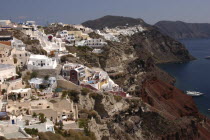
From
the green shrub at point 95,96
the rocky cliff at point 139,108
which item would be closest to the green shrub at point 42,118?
the rocky cliff at point 139,108

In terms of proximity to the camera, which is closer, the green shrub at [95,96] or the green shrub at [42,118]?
the green shrub at [42,118]

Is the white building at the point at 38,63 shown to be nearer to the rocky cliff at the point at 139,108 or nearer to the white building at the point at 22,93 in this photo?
the rocky cliff at the point at 139,108

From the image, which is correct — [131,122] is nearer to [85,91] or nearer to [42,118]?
[85,91]

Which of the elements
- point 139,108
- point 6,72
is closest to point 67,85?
point 6,72

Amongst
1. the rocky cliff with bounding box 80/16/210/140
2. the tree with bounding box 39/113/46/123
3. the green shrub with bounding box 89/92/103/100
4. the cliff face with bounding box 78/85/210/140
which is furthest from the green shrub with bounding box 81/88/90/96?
the tree with bounding box 39/113/46/123

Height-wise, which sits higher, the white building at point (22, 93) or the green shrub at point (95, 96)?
the white building at point (22, 93)

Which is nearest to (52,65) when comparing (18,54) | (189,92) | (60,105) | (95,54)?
(18,54)

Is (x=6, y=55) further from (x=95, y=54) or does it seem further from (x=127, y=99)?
(x=95, y=54)

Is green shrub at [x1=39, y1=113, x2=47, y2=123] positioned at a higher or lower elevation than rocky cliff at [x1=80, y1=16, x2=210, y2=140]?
higher

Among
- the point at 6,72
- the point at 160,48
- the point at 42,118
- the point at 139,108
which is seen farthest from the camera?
the point at 160,48

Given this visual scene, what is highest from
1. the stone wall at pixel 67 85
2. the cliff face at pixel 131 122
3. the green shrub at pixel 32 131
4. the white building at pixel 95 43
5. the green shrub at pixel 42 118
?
the white building at pixel 95 43

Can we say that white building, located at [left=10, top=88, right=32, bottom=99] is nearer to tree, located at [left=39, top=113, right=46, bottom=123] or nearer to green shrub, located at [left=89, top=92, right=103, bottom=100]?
tree, located at [left=39, top=113, right=46, bottom=123]

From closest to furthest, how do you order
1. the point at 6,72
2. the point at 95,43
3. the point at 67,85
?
1. the point at 6,72
2. the point at 67,85
3. the point at 95,43
